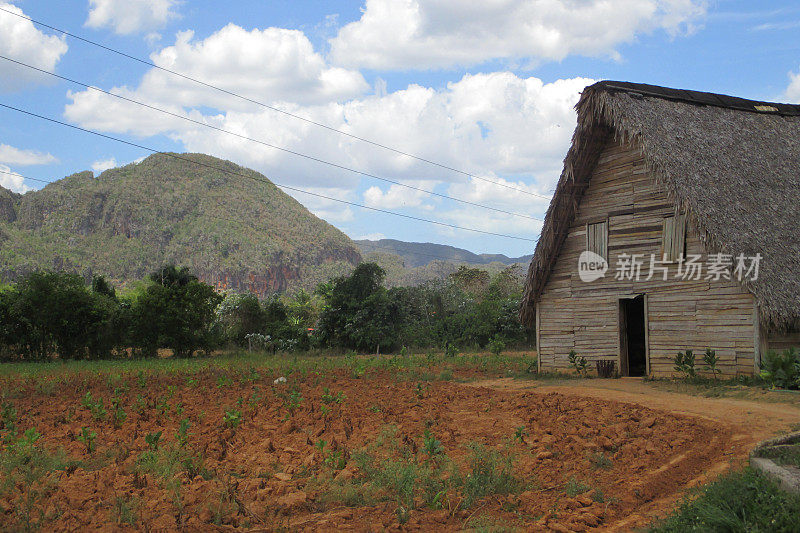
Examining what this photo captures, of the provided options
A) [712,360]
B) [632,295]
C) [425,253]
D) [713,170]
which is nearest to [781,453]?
[712,360]

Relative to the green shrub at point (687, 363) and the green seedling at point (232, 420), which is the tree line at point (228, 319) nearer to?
the green shrub at point (687, 363)

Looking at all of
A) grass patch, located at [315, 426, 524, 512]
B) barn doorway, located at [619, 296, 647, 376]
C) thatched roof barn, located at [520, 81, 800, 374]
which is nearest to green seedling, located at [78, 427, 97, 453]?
grass patch, located at [315, 426, 524, 512]

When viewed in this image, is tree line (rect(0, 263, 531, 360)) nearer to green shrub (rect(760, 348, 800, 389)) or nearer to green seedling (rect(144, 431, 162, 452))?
green shrub (rect(760, 348, 800, 389))

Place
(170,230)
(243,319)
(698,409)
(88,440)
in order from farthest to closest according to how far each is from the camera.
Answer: (170,230), (243,319), (698,409), (88,440)

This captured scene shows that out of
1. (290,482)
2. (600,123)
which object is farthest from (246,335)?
(290,482)

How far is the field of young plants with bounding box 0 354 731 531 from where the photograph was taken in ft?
15.8

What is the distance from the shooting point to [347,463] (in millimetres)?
6129

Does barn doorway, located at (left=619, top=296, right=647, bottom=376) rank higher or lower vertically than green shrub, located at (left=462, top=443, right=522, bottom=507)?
higher

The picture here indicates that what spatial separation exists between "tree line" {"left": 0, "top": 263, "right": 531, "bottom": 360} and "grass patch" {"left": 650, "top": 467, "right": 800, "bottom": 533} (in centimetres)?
1592

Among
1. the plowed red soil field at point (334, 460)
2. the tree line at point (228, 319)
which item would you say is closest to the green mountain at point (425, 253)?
the tree line at point (228, 319)

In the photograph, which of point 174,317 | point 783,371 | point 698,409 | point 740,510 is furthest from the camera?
point 174,317

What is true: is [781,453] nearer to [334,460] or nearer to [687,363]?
[334,460]

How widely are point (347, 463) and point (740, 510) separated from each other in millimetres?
3407

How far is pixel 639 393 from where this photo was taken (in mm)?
11438
